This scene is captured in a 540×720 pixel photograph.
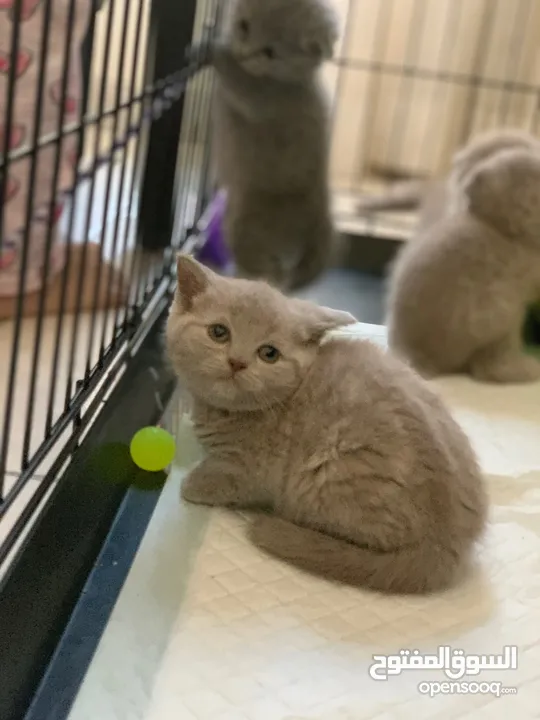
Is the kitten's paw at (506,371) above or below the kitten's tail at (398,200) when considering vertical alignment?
below

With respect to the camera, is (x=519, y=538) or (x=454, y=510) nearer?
(x=454, y=510)

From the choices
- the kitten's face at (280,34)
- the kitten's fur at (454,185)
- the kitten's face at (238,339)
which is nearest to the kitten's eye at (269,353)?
the kitten's face at (238,339)

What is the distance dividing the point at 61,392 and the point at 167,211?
568mm

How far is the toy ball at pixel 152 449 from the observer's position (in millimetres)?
1080

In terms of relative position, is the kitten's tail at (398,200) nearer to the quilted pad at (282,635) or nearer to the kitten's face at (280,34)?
the kitten's face at (280,34)

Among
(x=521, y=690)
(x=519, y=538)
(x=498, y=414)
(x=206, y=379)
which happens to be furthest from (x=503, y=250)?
(x=521, y=690)

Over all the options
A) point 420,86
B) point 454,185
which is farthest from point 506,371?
point 420,86

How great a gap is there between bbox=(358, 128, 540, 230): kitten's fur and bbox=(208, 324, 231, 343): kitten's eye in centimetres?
72

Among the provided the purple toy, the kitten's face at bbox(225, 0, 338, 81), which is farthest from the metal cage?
the kitten's face at bbox(225, 0, 338, 81)

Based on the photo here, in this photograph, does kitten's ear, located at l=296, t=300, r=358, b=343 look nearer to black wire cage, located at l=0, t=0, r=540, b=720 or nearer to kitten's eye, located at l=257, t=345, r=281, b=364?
kitten's eye, located at l=257, t=345, r=281, b=364

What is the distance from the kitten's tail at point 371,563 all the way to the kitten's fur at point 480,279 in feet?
1.94

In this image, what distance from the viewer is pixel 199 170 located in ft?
6.04

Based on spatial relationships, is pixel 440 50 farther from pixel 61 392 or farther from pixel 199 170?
pixel 61 392

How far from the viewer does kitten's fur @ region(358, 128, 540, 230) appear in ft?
5.10
